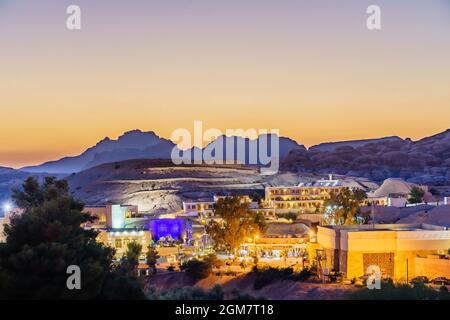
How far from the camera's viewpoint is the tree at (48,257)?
30.7 feet

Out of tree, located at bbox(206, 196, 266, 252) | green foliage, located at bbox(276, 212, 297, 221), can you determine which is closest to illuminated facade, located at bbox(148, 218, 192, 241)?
tree, located at bbox(206, 196, 266, 252)

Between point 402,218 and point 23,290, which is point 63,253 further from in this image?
point 402,218

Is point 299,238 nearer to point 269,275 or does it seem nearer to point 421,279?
point 269,275

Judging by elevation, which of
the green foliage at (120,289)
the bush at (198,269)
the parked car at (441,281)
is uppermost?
the green foliage at (120,289)

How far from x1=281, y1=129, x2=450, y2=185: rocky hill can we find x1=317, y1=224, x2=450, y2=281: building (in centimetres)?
4750

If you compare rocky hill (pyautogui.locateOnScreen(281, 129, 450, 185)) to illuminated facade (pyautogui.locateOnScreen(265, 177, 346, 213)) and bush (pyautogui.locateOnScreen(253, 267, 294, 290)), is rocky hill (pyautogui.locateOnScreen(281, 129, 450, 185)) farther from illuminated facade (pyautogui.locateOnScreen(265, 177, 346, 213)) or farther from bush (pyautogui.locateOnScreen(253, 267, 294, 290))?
bush (pyautogui.locateOnScreen(253, 267, 294, 290))

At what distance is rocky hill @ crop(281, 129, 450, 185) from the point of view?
227ft

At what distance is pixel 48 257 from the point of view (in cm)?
→ 944

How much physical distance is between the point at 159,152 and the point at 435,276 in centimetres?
9356

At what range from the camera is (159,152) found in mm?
108750

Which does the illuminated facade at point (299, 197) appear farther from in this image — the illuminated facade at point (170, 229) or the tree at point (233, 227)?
the tree at point (233, 227)

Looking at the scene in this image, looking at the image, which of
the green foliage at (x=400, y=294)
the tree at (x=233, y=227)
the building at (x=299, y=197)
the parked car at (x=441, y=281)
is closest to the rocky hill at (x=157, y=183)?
the building at (x=299, y=197)

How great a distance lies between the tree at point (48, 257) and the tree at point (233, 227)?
1270 cm

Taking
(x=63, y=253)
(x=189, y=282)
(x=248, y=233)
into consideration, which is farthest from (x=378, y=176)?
(x=63, y=253)
